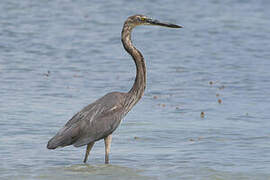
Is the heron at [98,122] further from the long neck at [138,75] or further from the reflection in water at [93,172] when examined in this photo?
the reflection in water at [93,172]

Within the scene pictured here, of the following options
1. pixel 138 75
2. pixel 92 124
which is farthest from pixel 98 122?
pixel 138 75

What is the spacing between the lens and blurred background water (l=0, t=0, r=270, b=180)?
888 centimetres

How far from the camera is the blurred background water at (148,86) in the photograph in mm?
8875

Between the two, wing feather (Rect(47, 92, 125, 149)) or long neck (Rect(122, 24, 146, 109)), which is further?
long neck (Rect(122, 24, 146, 109))

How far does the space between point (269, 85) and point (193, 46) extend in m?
4.77

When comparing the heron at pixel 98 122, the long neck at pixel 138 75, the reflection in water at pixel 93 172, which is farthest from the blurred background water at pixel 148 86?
the long neck at pixel 138 75

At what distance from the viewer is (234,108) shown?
11953 millimetres

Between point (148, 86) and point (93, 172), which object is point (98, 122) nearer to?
point (93, 172)

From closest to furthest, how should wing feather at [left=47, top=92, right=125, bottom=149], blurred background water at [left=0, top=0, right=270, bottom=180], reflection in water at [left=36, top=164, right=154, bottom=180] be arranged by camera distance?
reflection in water at [left=36, top=164, right=154, bottom=180] < wing feather at [left=47, top=92, right=125, bottom=149] < blurred background water at [left=0, top=0, right=270, bottom=180]

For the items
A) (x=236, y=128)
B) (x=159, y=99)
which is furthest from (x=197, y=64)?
(x=236, y=128)

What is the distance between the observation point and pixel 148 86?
13.7m

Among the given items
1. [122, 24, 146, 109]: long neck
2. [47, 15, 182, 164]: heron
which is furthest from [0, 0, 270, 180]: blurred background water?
[122, 24, 146, 109]: long neck

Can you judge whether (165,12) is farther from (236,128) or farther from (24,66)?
(236,128)

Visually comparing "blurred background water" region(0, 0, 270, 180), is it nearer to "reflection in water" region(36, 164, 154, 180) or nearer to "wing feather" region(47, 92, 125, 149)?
"reflection in water" region(36, 164, 154, 180)
